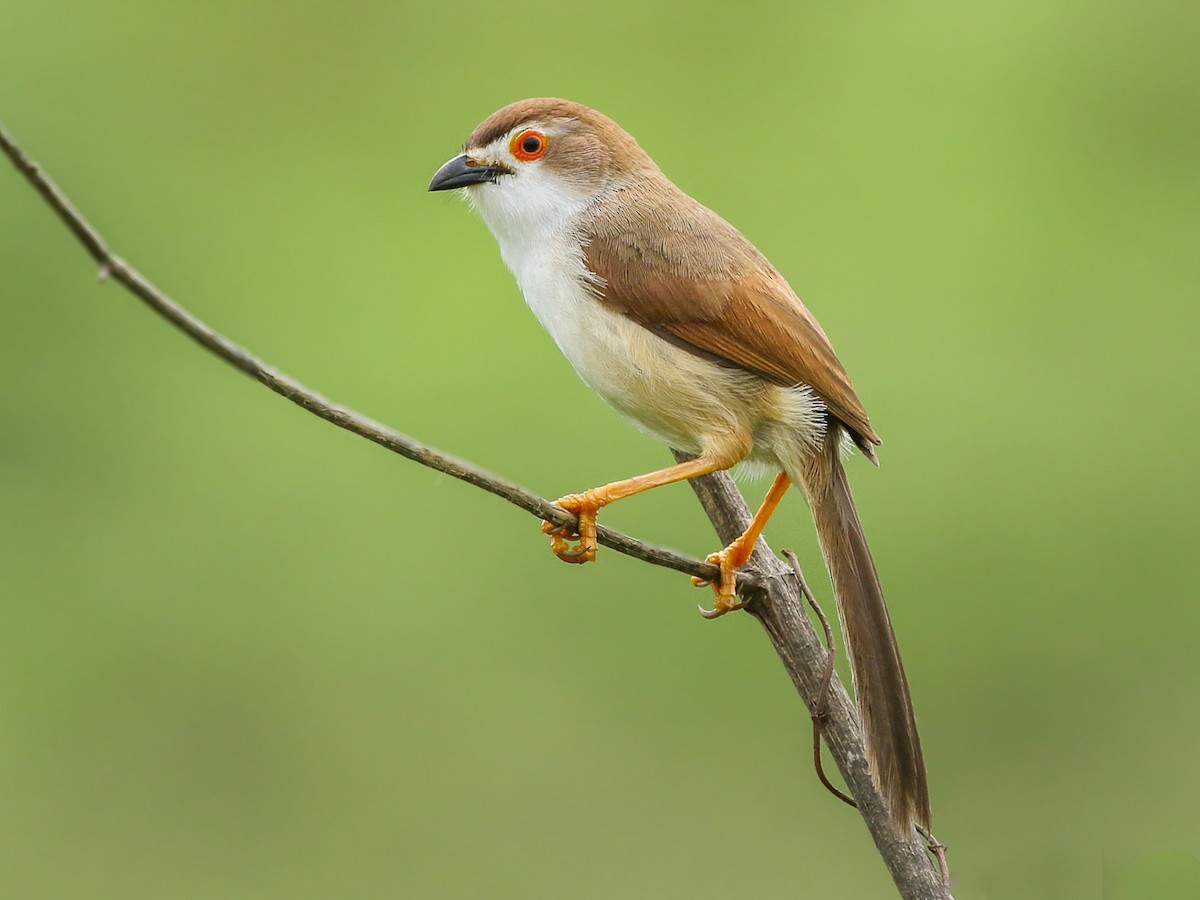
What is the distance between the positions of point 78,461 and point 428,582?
1906mm

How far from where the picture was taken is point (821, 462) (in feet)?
10.6

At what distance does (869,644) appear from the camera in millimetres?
2844

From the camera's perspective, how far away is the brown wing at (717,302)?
125 inches

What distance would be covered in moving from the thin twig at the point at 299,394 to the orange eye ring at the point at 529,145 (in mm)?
1177

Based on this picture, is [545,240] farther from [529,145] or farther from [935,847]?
[935,847]

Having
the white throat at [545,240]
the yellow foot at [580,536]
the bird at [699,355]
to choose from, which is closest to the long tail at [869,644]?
the bird at [699,355]

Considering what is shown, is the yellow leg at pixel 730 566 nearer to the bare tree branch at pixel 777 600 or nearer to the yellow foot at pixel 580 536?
the bare tree branch at pixel 777 600

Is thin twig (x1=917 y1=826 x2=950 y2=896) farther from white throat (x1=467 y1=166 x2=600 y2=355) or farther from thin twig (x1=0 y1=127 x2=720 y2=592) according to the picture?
white throat (x1=467 y1=166 x2=600 y2=355)

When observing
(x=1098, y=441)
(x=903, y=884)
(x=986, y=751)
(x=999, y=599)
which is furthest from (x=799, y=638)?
(x=1098, y=441)

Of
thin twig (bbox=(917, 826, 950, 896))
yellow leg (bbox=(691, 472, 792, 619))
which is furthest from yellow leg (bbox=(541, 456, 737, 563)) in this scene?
thin twig (bbox=(917, 826, 950, 896))

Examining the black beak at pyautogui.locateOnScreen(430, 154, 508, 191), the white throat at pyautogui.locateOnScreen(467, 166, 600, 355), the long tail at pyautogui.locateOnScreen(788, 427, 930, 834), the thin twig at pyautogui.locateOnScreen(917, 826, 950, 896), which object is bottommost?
the thin twig at pyautogui.locateOnScreen(917, 826, 950, 896)

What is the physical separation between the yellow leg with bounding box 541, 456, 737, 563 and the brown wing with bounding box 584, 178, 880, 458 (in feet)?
0.88

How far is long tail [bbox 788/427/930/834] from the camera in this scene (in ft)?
8.18

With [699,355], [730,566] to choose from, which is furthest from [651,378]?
[730,566]
